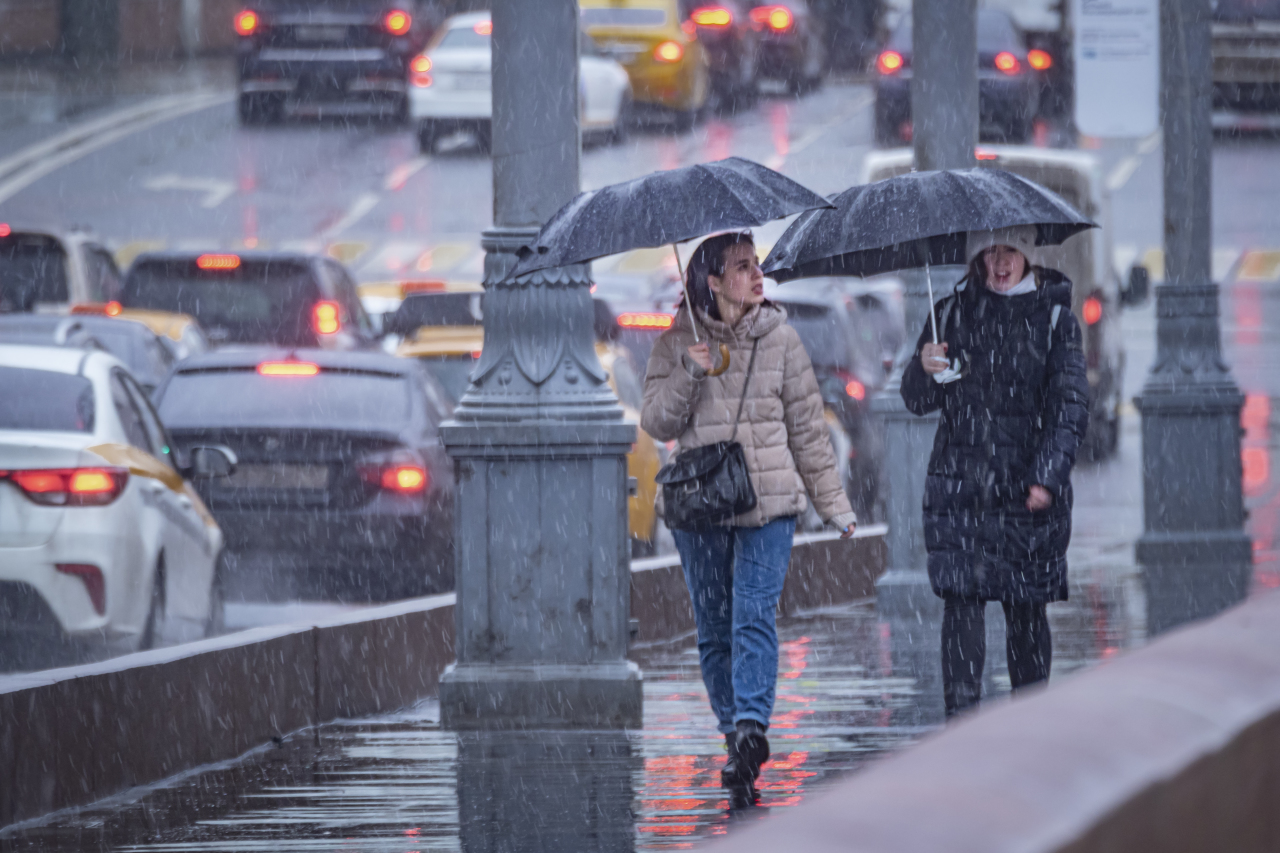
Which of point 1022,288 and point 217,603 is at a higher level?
point 1022,288

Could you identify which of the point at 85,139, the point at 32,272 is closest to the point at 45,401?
the point at 32,272

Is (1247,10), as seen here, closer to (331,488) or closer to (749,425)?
(331,488)

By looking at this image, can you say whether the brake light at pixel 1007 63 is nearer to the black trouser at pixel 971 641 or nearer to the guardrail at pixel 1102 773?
the black trouser at pixel 971 641

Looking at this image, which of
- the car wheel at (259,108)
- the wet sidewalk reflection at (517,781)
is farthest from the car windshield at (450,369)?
the car wheel at (259,108)

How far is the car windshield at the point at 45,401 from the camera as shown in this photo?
8836 millimetres

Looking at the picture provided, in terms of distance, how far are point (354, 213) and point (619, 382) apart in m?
17.6

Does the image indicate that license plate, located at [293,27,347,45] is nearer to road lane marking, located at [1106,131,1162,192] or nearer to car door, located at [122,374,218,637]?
road lane marking, located at [1106,131,1162,192]

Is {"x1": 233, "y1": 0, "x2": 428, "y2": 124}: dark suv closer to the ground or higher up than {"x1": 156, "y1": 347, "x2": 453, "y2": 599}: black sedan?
higher up

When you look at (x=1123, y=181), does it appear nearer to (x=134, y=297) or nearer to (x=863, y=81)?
(x=863, y=81)

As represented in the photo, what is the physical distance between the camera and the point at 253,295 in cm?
1706

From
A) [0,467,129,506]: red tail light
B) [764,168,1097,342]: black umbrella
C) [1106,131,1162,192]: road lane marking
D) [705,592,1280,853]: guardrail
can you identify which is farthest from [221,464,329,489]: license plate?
[1106,131,1162,192]: road lane marking

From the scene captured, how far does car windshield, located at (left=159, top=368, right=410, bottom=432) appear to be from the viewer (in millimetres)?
10656

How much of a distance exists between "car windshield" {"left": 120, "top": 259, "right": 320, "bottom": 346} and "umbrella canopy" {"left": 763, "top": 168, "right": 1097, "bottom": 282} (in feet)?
32.7

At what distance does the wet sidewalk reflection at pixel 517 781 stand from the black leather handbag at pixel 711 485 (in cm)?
77
